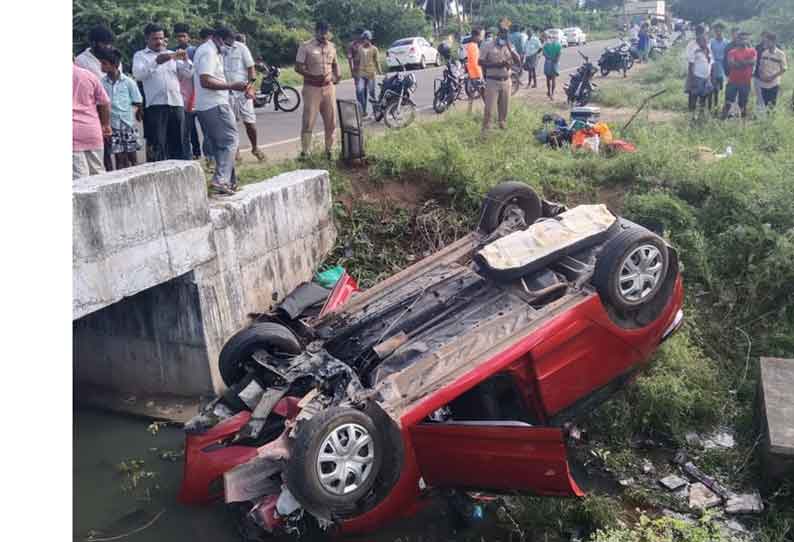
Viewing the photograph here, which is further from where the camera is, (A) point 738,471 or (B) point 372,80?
(B) point 372,80

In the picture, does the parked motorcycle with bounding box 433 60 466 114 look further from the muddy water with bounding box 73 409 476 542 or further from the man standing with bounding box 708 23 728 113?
the muddy water with bounding box 73 409 476 542

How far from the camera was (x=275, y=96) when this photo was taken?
15664 mm

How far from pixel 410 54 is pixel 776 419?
23826 millimetres

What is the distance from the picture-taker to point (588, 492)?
16.7ft

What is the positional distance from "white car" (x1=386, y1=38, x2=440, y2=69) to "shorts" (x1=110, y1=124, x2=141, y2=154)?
20.2 metres

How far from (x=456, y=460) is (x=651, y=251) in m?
2.08

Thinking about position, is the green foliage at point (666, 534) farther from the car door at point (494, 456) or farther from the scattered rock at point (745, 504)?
the scattered rock at point (745, 504)

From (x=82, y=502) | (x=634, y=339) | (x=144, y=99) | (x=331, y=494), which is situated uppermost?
(x=144, y=99)

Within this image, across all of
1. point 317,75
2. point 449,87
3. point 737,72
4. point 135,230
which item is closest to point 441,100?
point 449,87

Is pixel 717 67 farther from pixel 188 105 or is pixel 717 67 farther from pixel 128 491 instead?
pixel 128 491

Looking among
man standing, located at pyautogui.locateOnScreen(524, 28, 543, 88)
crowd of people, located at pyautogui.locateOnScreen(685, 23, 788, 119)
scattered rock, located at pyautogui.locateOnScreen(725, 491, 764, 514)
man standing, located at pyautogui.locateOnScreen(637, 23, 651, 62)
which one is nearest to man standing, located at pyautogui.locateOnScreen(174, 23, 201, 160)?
scattered rock, located at pyautogui.locateOnScreen(725, 491, 764, 514)

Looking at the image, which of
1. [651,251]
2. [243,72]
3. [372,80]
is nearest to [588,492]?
[651,251]

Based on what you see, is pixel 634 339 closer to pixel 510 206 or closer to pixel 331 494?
pixel 510 206

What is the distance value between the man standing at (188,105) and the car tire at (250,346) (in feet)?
13.5
